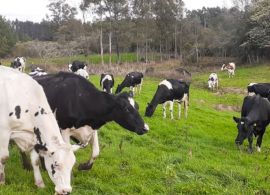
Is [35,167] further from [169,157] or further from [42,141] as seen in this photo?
[169,157]

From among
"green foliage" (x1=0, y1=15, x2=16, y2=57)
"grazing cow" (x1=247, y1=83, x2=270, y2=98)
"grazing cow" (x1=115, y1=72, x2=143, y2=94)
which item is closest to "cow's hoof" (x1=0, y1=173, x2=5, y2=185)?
"grazing cow" (x1=115, y1=72, x2=143, y2=94)

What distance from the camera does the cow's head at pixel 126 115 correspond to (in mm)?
8742

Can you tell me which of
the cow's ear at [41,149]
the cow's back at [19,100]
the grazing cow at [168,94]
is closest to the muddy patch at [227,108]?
the grazing cow at [168,94]

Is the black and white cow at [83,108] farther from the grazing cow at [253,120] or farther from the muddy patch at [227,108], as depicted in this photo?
the muddy patch at [227,108]

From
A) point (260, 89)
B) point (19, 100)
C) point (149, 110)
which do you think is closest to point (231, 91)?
point (260, 89)

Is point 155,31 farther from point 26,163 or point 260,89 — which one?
point 26,163

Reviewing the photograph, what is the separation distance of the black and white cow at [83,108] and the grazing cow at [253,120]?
5.27 m

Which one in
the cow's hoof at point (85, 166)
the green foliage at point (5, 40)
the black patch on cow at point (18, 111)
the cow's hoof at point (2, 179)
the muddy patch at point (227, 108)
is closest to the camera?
the black patch on cow at point (18, 111)

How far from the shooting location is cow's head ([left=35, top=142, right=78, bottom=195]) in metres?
6.13

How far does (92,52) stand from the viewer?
80375mm

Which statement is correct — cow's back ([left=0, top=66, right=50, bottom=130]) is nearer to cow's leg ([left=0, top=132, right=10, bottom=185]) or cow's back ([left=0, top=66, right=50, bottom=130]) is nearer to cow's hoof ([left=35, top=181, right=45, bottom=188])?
cow's leg ([left=0, top=132, right=10, bottom=185])

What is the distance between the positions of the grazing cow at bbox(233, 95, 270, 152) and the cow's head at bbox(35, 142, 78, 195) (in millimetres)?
8087

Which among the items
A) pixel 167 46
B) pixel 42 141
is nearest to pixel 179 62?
pixel 167 46

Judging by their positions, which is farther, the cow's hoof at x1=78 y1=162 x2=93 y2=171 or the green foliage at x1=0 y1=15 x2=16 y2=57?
the green foliage at x1=0 y1=15 x2=16 y2=57
